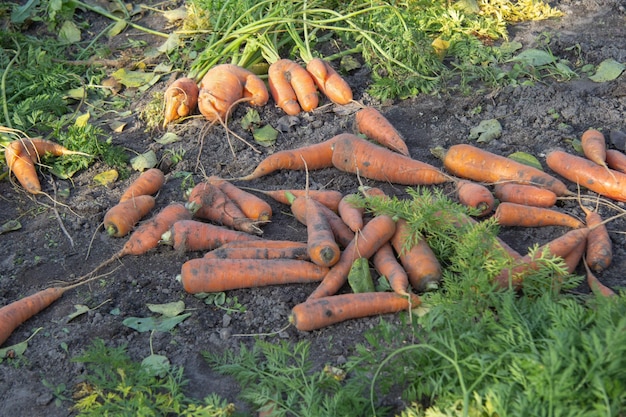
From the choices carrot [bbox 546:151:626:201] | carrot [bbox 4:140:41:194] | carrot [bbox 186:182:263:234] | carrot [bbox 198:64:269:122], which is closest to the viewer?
carrot [bbox 546:151:626:201]

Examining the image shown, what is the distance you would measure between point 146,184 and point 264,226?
824 mm

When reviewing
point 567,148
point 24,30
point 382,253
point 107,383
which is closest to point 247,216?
point 382,253

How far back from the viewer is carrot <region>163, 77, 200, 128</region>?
4.88 metres

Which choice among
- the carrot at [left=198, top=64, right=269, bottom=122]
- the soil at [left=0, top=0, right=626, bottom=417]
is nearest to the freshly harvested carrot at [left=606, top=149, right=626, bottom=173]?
the soil at [left=0, top=0, right=626, bottom=417]

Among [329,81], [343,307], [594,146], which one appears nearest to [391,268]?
[343,307]

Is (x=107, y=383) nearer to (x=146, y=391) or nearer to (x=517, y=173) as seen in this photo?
(x=146, y=391)

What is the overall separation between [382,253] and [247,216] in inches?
35.0

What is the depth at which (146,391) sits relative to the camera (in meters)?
2.75

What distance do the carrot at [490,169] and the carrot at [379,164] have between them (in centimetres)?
14

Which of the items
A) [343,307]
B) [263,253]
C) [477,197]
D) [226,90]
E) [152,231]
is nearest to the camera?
[343,307]

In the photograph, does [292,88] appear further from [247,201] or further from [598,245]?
[598,245]

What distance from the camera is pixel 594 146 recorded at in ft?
12.9

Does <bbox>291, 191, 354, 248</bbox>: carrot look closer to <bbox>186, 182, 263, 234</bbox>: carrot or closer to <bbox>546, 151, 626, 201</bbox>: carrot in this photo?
<bbox>186, 182, 263, 234</bbox>: carrot

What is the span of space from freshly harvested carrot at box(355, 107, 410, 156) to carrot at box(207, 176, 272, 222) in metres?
0.90
